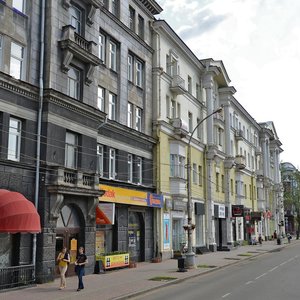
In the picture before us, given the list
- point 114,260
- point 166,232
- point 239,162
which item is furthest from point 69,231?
point 239,162

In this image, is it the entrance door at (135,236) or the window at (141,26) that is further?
the window at (141,26)

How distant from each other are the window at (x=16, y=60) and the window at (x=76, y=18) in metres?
4.41

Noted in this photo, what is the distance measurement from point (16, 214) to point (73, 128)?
6.68 metres

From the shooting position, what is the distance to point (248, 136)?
65.4m

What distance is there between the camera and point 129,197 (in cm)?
2842

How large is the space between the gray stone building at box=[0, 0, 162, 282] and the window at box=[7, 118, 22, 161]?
0.14 ft

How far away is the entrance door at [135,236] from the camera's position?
29683 millimetres

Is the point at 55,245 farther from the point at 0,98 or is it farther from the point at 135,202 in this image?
the point at 135,202

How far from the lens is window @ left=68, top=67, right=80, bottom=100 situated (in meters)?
23.0

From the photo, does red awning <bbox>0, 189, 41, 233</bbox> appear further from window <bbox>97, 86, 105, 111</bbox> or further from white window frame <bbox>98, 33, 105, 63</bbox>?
white window frame <bbox>98, 33, 105, 63</bbox>

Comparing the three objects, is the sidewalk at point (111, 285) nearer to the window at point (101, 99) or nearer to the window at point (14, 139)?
the window at point (14, 139)

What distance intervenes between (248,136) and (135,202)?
39.7 m

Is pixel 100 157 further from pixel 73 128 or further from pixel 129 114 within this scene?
pixel 129 114

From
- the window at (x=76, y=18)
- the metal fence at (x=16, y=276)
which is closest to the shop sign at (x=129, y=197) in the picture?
the metal fence at (x=16, y=276)
